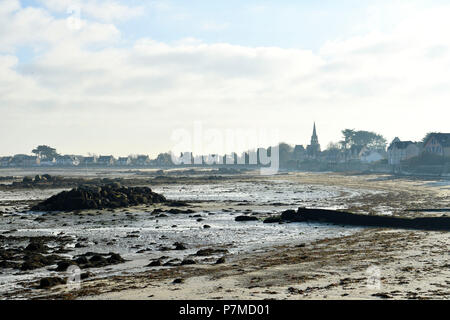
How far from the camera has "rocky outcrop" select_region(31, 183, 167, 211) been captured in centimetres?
4338

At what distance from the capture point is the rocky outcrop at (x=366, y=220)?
1069 inches

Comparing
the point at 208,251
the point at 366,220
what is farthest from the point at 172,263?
the point at 366,220

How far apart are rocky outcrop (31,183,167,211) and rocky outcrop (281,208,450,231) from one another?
1931cm

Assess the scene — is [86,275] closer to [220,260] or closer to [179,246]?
[220,260]

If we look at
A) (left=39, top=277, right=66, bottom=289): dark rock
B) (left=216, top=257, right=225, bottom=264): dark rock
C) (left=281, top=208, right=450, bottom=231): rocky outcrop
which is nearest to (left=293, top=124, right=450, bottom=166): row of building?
(left=281, top=208, right=450, bottom=231): rocky outcrop

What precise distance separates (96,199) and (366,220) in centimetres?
2714

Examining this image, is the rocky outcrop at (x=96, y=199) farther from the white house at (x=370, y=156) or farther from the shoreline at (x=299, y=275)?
the white house at (x=370, y=156)

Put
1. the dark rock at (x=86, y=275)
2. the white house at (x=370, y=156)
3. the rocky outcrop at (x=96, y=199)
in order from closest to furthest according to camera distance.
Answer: the dark rock at (x=86, y=275)
the rocky outcrop at (x=96, y=199)
the white house at (x=370, y=156)

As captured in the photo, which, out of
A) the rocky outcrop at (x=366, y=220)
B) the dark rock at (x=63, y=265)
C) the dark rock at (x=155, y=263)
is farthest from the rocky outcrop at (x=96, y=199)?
the dark rock at (x=155, y=263)

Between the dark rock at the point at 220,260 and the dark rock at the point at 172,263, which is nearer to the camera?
the dark rock at the point at 172,263

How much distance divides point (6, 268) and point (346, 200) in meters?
37.5

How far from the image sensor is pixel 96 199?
150 feet

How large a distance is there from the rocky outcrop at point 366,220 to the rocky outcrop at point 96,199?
19309mm
